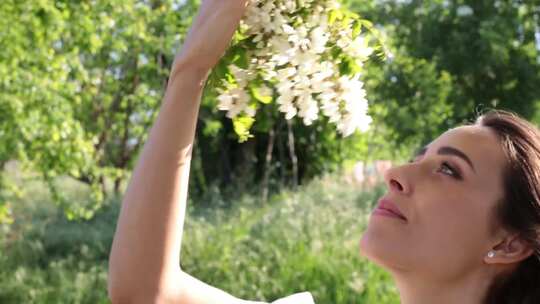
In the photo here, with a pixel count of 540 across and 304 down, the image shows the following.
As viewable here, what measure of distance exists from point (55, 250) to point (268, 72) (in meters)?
5.59

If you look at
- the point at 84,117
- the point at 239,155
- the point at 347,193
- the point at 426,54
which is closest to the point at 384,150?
the point at 426,54

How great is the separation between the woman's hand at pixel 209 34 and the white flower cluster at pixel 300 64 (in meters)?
0.07

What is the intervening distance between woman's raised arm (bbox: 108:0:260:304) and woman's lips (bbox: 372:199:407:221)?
0.36m

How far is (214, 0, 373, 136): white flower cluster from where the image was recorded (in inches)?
50.6

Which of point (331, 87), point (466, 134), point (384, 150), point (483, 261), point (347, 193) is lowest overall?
point (384, 150)

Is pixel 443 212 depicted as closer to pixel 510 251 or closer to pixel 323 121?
pixel 510 251

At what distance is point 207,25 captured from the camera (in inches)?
46.5

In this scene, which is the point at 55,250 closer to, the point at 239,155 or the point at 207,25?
the point at 239,155

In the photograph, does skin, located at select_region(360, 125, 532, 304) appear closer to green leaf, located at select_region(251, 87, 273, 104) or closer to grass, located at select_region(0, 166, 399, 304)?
green leaf, located at select_region(251, 87, 273, 104)

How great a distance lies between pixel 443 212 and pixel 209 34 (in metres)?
0.50

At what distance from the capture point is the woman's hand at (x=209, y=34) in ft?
3.87

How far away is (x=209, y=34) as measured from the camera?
1181mm

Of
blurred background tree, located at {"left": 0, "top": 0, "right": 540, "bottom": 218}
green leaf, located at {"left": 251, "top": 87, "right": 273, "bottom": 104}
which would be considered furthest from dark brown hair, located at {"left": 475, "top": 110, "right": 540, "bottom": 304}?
blurred background tree, located at {"left": 0, "top": 0, "right": 540, "bottom": 218}

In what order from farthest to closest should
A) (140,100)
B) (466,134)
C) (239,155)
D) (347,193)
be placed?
(239,155) → (140,100) → (347,193) → (466,134)
